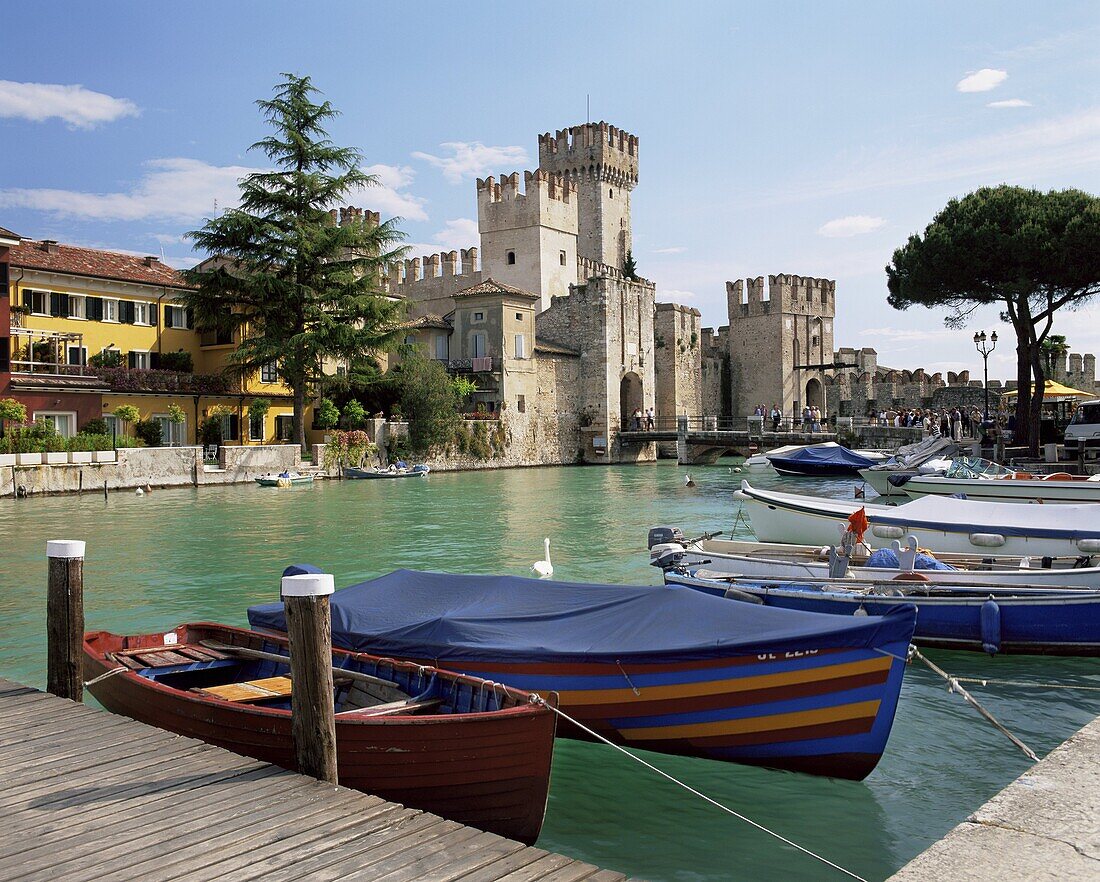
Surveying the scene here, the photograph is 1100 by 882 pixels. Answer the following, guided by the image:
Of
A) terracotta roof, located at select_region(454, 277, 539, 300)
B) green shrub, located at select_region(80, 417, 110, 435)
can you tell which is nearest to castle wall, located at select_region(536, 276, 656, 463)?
terracotta roof, located at select_region(454, 277, 539, 300)

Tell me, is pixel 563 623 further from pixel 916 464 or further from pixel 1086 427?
pixel 1086 427

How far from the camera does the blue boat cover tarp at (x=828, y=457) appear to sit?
118 ft

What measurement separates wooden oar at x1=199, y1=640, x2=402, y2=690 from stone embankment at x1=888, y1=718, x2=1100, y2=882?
364 cm

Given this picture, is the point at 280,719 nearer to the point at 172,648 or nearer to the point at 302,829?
the point at 302,829

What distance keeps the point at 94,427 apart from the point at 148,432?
2360 millimetres

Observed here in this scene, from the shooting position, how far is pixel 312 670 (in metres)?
5.16

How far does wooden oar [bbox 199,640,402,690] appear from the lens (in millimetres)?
6363

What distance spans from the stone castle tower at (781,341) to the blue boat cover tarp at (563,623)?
53.4 metres

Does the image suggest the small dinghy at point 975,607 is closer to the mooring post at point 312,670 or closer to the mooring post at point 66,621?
the mooring post at point 312,670

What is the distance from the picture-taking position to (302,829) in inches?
173

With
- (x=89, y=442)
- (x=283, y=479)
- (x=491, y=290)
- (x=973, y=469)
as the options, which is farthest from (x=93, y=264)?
(x=973, y=469)

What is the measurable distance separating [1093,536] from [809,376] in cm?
5020

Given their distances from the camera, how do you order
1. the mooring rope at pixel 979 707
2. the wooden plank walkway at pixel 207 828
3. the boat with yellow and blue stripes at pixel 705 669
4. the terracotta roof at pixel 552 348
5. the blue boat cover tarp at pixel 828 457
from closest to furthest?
the wooden plank walkway at pixel 207 828, the mooring rope at pixel 979 707, the boat with yellow and blue stripes at pixel 705 669, the blue boat cover tarp at pixel 828 457, the terracotta roof at pixel 552 348

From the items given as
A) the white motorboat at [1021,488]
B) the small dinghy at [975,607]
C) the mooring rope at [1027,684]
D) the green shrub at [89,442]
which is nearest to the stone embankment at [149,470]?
the green shrub at [89,442]
